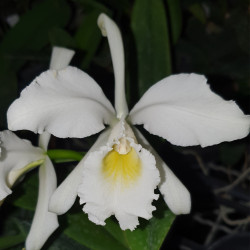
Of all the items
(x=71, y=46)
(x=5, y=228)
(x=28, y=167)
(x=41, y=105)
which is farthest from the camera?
(x=71, y=46)

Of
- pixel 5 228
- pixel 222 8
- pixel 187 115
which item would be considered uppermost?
pixel 187 115

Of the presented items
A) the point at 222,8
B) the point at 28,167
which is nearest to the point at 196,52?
the point at 222,8

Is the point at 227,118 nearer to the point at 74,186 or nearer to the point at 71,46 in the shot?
the point at 74,186

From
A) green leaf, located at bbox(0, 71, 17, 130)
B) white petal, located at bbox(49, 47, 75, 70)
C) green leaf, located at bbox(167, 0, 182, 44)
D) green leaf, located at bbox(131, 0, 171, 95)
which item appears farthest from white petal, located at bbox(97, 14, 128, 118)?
green leaf, located at bbox(167, 0, 182, 44)

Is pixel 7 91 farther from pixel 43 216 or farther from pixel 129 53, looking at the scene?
pixel 43 216

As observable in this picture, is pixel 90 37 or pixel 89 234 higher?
pixel 90 37

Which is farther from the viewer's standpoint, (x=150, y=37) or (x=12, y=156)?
(x=150, y=37)

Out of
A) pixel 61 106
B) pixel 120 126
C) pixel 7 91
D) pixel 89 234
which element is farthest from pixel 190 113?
pixel 7 91
